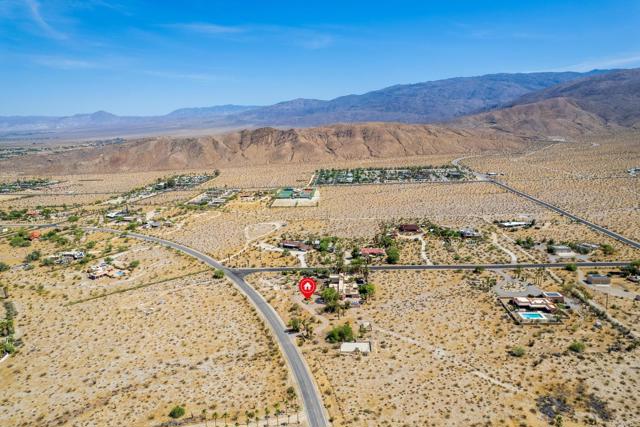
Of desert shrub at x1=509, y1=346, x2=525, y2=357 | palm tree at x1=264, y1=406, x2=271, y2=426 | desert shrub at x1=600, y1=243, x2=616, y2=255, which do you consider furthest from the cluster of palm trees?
desert shrub at x1=600, y1=243, x2=616, y2=255

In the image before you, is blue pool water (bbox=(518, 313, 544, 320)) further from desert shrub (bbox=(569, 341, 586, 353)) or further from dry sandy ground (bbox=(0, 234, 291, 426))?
dry sandy ground (bbox=(0, 234, 291, 426))

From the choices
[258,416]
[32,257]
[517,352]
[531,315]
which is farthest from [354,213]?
[258,416]

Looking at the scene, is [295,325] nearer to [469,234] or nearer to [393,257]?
[393,257]

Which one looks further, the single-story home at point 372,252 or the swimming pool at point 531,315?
the single-story home at point 372,252

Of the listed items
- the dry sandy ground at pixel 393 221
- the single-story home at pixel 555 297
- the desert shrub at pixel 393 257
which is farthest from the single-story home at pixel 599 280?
the desert shrub at pixel 393 257

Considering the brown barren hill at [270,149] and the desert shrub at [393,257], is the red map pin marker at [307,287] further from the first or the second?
the brown barren hill at [270,149]

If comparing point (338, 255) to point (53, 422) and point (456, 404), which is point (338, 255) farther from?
point (53, 422)

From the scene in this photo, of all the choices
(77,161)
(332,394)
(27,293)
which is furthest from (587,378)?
(77,161)
